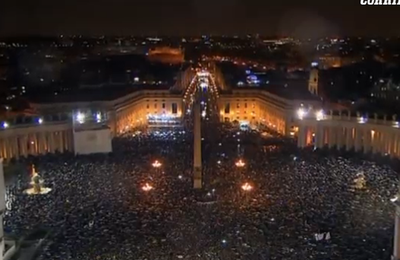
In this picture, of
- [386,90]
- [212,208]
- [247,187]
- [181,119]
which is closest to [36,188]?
[212,208]

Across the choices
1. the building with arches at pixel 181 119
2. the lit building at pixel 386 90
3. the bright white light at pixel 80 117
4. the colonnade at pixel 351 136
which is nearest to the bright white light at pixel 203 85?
the building with arches at pixel 181 119

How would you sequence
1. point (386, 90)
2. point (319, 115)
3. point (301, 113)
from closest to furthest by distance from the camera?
1. point (319, 115)
2. point (301, 113)
3. point (386, 90)

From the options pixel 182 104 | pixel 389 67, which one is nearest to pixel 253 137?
pixel 182 104

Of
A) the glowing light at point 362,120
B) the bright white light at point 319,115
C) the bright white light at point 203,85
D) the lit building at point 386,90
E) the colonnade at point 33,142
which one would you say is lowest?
the colonnade at point 33,142

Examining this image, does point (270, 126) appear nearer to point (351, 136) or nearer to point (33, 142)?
point (351, 136)

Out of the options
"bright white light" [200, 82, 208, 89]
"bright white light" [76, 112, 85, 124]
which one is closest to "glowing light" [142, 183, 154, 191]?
"bright white light" [76, 112, 85, 124]

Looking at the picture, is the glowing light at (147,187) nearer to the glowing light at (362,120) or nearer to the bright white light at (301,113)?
the bright white light at (301,113)
